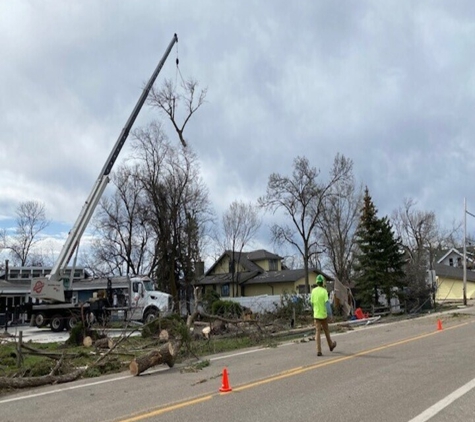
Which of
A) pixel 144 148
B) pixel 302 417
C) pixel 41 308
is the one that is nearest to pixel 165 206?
pixel 144 148

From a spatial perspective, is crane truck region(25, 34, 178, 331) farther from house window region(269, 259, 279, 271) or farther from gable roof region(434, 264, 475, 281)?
house window region(269, 259, 279, 271)

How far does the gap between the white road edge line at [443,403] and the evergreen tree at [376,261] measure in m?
26.1

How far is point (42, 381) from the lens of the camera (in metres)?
10.4

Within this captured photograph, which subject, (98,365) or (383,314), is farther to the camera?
(383,314)

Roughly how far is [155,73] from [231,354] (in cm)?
2018

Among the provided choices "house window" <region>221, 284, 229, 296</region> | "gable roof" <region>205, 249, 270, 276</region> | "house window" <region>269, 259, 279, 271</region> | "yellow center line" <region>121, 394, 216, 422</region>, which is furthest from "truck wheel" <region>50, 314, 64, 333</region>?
"house window" <region>269, 259, 279, 271</region>

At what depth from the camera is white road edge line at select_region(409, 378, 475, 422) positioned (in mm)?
6438

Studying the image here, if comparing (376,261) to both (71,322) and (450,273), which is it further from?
(450,273)

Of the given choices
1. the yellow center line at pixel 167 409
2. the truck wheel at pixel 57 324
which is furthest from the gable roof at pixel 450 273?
the yellow center line at pixel 167 409

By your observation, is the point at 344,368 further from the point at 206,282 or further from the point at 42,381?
the point at 206,282

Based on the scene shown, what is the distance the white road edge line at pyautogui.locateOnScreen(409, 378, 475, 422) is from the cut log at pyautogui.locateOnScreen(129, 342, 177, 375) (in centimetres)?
624

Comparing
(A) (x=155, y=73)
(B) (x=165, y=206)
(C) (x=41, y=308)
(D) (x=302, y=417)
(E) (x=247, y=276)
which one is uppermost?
(A) (x=155, y=73)

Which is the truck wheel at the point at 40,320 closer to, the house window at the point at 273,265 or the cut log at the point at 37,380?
the cut log at the point at 37,380

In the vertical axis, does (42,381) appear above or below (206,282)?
A: below
